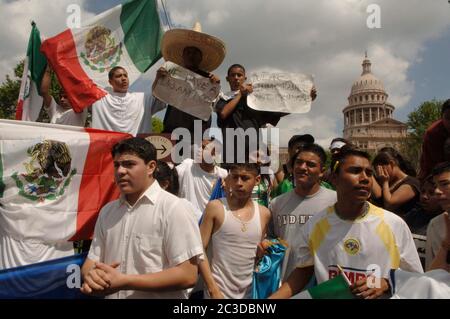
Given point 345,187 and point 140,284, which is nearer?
point 140,284

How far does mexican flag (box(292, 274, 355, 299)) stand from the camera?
2186 mm

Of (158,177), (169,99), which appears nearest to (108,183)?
(158,177)

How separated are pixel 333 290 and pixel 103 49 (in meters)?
5.07

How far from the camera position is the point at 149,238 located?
2389 millimetres

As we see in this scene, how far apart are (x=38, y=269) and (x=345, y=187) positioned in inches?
89.7

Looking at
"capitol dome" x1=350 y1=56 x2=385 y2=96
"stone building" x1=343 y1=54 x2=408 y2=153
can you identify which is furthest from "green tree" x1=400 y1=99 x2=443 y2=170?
"capitol dome" x1=350 y1=56 x2=385 y2=96

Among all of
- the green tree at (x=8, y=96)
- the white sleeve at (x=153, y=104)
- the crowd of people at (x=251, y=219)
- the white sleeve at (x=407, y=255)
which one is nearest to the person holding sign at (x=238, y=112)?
the crowd of people at (x=251, y=219)

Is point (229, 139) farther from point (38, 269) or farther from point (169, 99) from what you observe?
point (38, 269)

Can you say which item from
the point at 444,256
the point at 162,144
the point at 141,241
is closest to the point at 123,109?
the point at 162,144

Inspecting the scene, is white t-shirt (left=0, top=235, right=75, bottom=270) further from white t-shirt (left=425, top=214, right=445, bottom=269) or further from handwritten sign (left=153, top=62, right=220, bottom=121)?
white t-shirt (left=425, top=214, right=445, bottom=269)

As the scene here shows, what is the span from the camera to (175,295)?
2.35 metres

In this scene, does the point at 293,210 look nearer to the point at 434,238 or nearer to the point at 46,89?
the point at 434,238

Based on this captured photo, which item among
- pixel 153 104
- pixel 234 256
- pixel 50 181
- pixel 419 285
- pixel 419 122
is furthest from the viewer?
pixel 419 122
